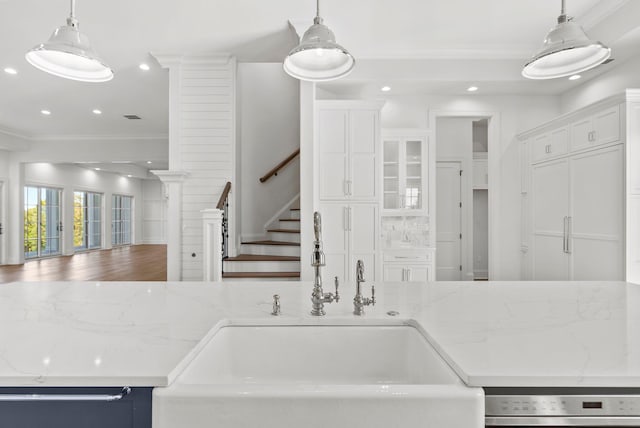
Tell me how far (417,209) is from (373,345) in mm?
3618

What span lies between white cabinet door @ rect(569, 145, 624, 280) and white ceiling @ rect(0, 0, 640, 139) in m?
1.16

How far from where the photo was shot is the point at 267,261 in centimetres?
416

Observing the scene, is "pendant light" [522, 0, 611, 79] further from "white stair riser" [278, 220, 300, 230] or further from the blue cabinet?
"white stair riser" [278, 220, 300, 230]

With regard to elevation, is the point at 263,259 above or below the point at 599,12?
below

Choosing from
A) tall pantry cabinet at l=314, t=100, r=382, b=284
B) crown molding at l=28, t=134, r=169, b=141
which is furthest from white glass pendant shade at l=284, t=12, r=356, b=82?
crown molding at l=28, t=134, r=169, b=141

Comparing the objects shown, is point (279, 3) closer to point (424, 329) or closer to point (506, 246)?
point (424, 329)

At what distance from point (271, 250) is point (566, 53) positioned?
360 cm

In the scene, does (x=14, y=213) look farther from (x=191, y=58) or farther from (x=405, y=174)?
(x=405, y=174)

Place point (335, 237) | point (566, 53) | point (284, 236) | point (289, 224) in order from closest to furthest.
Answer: point (566, 53) < point (335, 237) < point (284, 236) < point (289, 224)

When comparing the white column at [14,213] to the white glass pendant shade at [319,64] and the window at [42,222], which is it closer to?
the window at [42,222]

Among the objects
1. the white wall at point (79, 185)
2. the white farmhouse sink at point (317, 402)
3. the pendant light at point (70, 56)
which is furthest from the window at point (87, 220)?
the white farmhouse sink at point (317, 402)

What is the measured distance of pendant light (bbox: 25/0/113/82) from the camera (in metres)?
1.66

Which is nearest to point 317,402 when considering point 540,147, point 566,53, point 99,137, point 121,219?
point 566,53

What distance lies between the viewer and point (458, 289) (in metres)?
1.64
